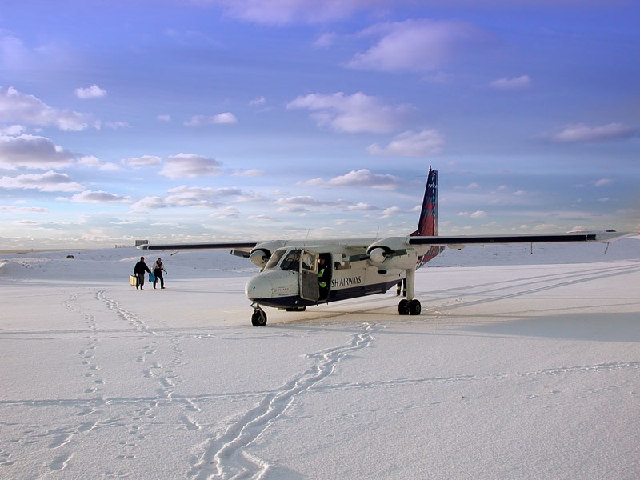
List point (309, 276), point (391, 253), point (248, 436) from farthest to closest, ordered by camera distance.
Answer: point (391, 253)
point (309, 276)
point (248, 436)

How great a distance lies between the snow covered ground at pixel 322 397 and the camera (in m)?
5.07

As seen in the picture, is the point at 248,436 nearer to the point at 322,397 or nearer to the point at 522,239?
the point at 322,397

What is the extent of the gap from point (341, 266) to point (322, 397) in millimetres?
8971

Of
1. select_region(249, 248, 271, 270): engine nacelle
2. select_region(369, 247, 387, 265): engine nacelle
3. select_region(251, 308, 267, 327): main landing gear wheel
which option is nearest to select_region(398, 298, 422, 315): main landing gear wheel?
select_region(369, 247, 387, 265): engine nacelle

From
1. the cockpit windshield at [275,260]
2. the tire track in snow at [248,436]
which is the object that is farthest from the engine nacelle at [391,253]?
the tire track in snow at [248,436]

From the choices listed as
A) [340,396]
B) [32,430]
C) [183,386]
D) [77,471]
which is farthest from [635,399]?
[32,430]

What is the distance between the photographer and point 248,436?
18.9 ft

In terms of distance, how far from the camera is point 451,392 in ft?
24.1

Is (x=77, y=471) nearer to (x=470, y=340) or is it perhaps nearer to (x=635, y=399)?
(x=635, y=399)

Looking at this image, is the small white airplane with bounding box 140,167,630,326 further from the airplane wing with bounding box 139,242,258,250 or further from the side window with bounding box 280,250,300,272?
the airplane wing with bounding box 139,242,258,250

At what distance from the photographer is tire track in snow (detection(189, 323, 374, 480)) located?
488 cm

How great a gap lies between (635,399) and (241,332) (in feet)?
27.6

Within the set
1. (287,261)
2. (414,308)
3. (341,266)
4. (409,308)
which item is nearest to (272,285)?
(287,261)

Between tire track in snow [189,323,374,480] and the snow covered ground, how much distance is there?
0.08ft
